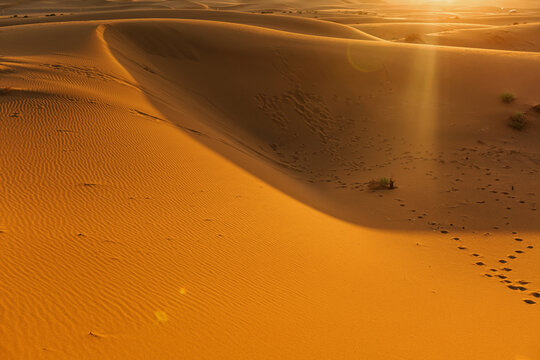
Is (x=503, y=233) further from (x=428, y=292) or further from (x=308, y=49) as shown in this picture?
(x=308, y=49)

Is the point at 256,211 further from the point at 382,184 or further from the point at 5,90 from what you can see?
the point at 5,90

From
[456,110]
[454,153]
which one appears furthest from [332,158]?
[456,110]

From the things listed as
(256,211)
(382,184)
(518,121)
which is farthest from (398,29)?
(256,211)

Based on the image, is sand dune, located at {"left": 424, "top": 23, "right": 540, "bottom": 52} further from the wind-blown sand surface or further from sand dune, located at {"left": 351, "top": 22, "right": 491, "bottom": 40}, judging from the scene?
the wind-blown sand surface

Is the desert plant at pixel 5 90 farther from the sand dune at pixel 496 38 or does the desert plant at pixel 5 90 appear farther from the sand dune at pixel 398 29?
the sand dune at pixel 398 29

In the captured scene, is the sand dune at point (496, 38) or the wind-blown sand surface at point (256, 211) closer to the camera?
the wind-blown sand surface at point (256, 211)

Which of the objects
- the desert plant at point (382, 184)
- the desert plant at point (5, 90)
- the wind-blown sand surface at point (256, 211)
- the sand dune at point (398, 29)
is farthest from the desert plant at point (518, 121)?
the sand dune at point (398, 29)
